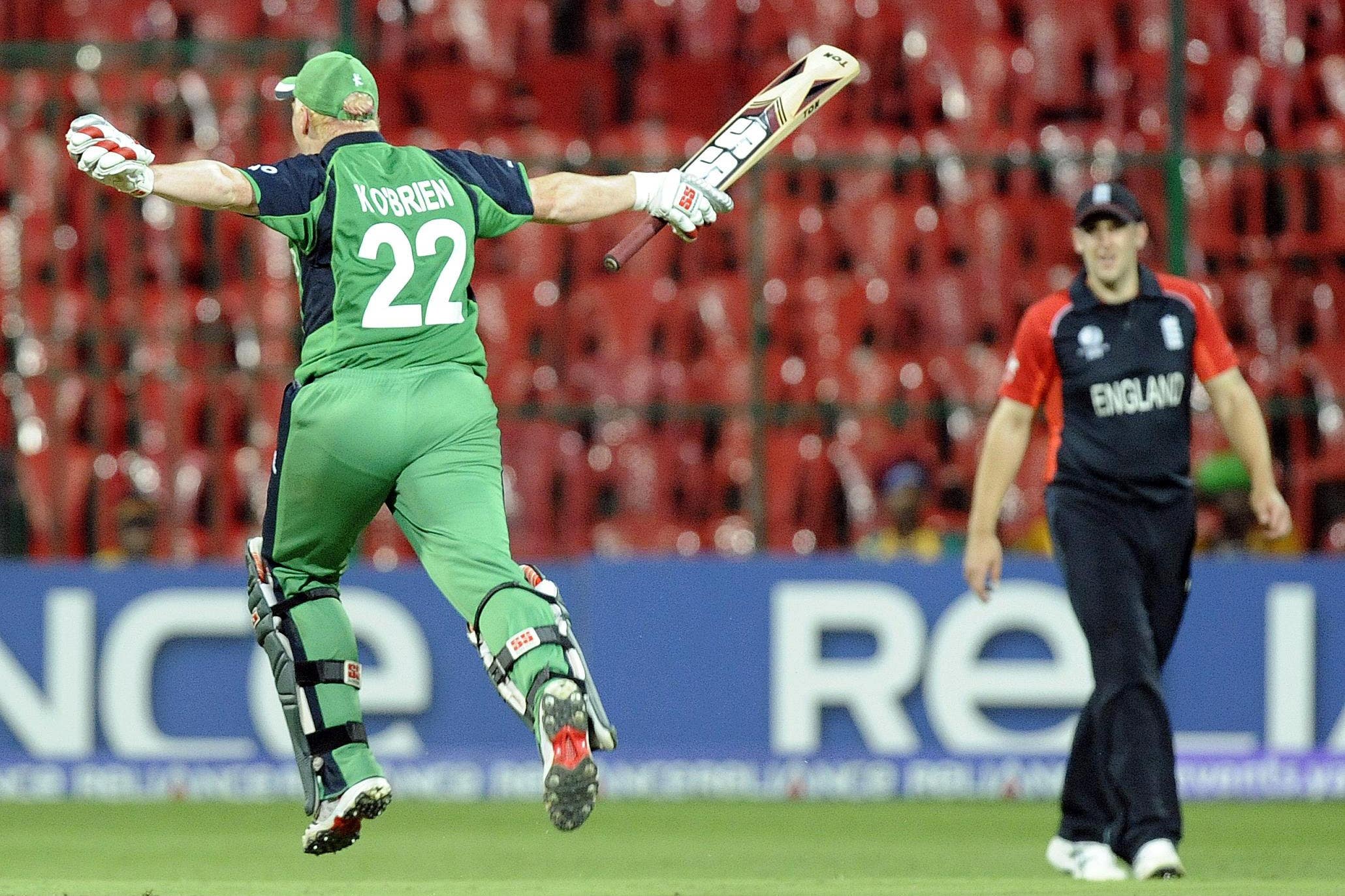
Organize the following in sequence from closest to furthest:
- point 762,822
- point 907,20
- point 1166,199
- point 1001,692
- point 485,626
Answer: point 485,626 → point 762,822 → point 1001,692 → point 1166,199 → point 907,20

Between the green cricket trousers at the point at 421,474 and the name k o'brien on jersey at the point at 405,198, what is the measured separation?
377 mm

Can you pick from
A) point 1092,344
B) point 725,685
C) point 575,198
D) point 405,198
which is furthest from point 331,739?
point 725,685

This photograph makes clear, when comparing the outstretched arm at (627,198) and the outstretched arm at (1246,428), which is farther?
the outstretched arm at (1246,428)

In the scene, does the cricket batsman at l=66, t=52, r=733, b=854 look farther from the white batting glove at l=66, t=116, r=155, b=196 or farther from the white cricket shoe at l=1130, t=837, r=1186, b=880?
the white cricket shoe at l=1130, t=837, r=1186, b=880

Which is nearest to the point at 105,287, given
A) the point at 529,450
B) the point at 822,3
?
the point at 529,450

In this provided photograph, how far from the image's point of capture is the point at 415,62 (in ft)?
44.0

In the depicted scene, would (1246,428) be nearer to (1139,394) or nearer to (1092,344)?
(1139,394)

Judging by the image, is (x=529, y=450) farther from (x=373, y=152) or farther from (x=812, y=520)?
(x=373, y=152)

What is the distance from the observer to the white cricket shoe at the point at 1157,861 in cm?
607

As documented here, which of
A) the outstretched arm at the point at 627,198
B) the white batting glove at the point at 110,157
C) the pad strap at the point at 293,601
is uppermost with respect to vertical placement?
the white batting glove at the point at 110,157

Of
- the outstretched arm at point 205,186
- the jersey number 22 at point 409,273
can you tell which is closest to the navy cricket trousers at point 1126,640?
the jersey number 22 at point 409,273

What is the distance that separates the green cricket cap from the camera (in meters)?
5.23

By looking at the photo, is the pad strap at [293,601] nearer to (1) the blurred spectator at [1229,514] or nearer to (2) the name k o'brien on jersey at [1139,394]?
(2) the name k o'brien on jersey at [1139,394]

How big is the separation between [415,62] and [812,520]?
3941 mm
